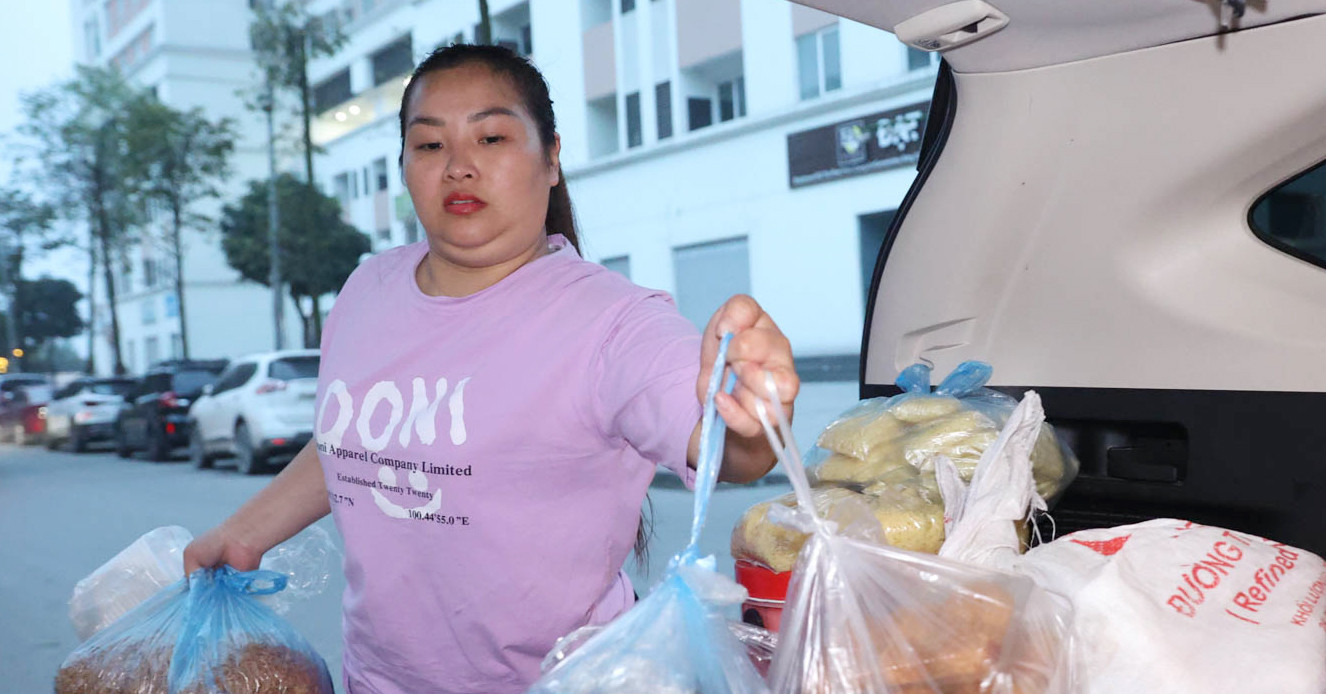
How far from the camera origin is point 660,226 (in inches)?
874

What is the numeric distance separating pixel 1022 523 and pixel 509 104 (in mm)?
969

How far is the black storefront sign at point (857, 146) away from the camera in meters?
17.4

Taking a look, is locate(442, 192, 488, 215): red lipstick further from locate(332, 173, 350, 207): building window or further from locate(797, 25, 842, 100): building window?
locate(332, 173, 350, 207): building window

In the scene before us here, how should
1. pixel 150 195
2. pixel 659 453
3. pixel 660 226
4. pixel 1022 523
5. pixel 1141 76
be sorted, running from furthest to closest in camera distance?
pixel 150 195 < pixel 660 226 < pixel 1141 76 < pixel 1022 523 < pixel 659 453

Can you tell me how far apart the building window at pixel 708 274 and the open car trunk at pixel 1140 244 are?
1812 centimetres

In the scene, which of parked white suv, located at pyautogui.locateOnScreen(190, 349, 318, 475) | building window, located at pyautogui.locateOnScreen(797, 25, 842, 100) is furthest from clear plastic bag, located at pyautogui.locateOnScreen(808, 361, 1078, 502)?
building window, located at pyautogui.locateOnScreen(797, 25, 842, 100)

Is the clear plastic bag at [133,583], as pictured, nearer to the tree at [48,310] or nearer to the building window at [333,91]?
the building window at [333,91]

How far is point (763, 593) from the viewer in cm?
167

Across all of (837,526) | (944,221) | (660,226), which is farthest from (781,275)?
(837,526)

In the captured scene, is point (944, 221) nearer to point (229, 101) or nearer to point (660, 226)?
point (660, 226)

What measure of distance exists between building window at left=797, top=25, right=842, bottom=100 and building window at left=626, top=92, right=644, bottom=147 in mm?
4282

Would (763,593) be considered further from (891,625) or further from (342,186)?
(342,186)

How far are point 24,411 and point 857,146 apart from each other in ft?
60.9

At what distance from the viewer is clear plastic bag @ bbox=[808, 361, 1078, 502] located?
1.84 m
